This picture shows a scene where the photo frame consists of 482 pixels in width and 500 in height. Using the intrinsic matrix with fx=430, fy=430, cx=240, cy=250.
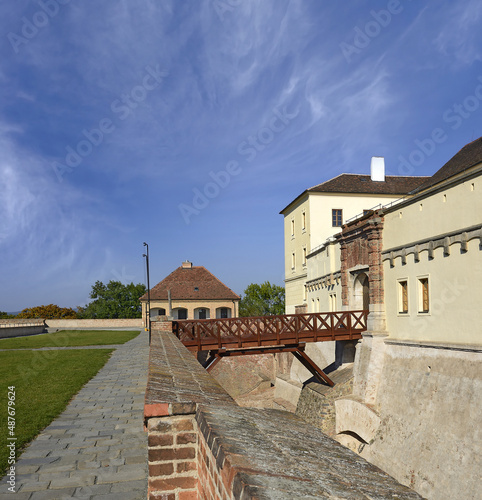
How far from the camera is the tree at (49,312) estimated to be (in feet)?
225

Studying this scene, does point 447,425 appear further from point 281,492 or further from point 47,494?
point 281,492

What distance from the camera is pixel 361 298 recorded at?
19.5 metres

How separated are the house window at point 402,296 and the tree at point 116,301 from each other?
65428 mm

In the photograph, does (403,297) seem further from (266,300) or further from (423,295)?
(266,300)

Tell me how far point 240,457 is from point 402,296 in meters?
15.0

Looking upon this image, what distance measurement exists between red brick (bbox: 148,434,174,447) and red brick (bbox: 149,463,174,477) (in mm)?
148

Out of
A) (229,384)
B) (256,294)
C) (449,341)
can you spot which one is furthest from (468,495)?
(256,294)

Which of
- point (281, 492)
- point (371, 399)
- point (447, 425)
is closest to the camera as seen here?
point (281, 492)

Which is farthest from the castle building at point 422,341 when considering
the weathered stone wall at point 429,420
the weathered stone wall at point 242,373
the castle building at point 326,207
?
the weathered stone wall at point 242,373

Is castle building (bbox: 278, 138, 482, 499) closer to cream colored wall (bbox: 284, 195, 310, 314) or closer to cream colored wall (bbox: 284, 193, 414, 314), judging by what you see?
cream colored wall (bbox: 284, 193, 414, 314)

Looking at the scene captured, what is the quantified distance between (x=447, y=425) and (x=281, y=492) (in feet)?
39.7

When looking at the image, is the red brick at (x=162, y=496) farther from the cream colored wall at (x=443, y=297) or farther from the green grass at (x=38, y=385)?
the cream colored wall at (x=443, y=297)

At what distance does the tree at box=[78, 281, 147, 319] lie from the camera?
75.4 m

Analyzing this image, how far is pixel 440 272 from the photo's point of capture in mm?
13359
